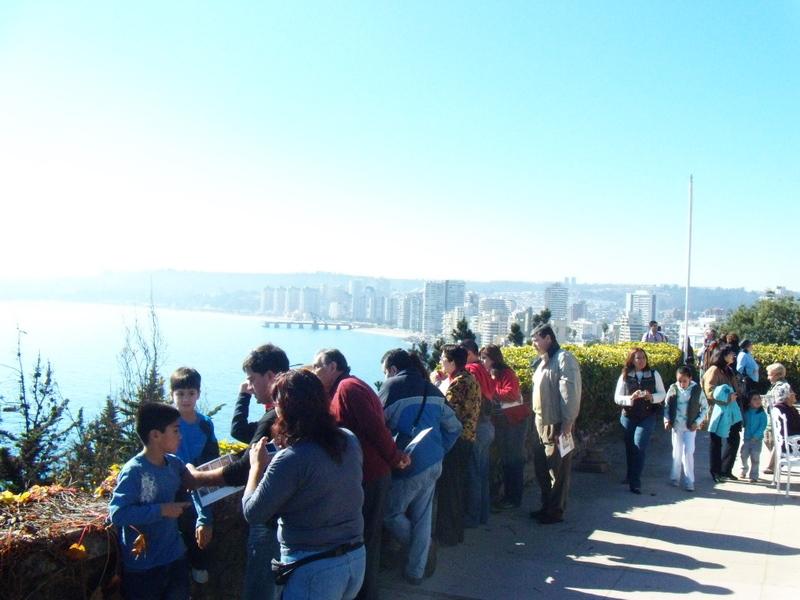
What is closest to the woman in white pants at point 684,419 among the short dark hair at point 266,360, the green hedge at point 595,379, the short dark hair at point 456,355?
the green hedge at point 595,379

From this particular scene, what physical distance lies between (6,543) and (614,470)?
26.6 feet

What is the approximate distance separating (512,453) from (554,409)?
77 centimetres

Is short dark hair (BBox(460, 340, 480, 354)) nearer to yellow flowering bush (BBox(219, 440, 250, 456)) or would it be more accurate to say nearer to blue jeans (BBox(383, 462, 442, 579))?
blue jeans (BBox(383, 462, 442, 579))

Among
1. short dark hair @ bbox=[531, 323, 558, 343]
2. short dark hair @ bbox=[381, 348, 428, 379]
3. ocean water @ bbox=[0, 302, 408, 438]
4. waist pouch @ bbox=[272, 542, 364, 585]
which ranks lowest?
ocean water @ bbox=[0, 302, 408, 438]

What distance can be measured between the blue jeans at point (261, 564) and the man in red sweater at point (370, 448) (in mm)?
722

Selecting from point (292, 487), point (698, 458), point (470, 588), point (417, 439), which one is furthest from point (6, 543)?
point (698, 458)

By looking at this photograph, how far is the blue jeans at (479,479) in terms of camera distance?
6.78 metres

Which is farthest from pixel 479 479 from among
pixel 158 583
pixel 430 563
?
pixel 158 583

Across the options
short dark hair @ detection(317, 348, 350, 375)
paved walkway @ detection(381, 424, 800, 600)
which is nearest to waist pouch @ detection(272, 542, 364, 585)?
short dark hair @ detection(317, 348, 350, 375)

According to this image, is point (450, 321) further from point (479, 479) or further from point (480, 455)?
point (479, 479)

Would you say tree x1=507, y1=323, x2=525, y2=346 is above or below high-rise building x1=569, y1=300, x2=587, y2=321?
above

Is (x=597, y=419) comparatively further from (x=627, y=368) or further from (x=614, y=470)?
(x=627, y=368)

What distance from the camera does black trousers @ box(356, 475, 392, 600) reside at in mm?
4559

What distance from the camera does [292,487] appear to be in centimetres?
321
